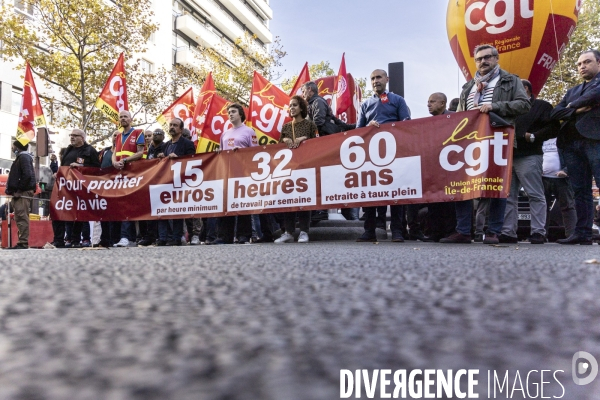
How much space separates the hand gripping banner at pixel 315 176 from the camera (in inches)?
203

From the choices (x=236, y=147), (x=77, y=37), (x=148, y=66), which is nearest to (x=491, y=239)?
(x=236, y=147)

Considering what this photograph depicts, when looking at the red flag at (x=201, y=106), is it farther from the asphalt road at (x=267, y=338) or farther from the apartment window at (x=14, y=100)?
the apartment window at (x=14, y=100)

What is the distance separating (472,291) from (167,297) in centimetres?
49

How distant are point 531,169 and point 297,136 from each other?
8.96ft

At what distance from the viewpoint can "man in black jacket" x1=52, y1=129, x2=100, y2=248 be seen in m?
7.77

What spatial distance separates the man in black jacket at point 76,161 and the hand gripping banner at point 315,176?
16 centimetres

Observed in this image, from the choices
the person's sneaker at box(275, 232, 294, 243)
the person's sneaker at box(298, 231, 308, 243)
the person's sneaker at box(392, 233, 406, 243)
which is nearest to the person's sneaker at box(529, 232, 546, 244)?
the person's sneaker at box(392, 233, 406, 243)

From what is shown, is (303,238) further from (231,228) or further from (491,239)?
(491,239)

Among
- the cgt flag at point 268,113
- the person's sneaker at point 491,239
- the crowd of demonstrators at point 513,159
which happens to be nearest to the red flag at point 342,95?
the cgt flag at point 268,113

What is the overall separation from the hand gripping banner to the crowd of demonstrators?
0.63ft

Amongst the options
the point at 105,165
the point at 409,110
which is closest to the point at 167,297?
the point at 409,110

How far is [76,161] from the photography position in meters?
7.79

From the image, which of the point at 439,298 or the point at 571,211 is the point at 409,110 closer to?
the point at 571,211

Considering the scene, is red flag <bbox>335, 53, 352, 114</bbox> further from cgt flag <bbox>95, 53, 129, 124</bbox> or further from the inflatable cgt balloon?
cgt flag <bbox>95, 53, 129, 124</bbox>
